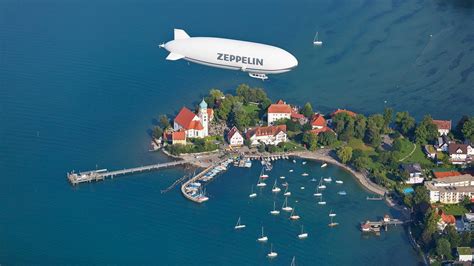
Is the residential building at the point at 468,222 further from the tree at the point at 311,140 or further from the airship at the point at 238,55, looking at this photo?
the airship at the point at 238,55

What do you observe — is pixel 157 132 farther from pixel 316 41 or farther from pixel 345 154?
pixel 316 41

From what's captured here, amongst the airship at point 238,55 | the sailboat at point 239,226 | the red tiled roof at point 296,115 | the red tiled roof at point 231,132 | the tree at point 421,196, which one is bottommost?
the sailboat at point 239,226

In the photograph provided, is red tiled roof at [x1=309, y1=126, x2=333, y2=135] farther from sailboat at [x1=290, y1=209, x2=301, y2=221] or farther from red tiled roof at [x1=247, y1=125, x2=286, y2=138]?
sailboat at [x1=290, y1=209, x2=301, y2=221]

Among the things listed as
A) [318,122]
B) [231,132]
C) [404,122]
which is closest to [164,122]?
[231,132]

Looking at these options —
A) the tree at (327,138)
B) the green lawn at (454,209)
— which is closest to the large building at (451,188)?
the green lawn at (454,209)

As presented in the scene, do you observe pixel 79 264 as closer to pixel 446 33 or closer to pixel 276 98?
pixel 276 98

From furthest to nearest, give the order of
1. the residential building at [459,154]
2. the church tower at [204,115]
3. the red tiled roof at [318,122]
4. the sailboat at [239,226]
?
1. the red tiled roof at [318,122]
2. the church tower at [204,115]
3. the residential building at [459,154]
4. the sailboat at [239,226]
